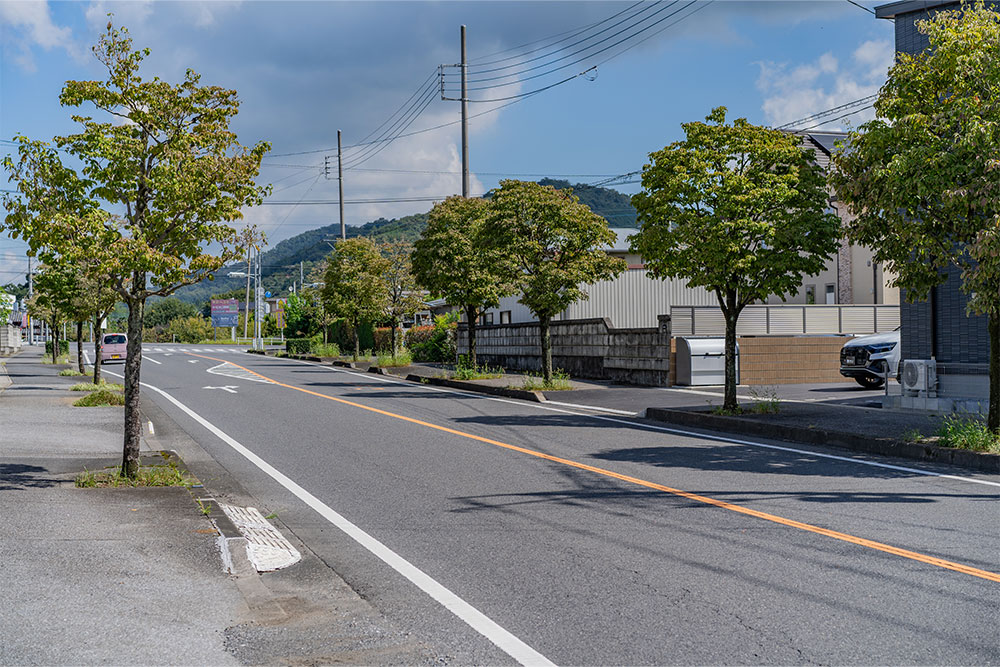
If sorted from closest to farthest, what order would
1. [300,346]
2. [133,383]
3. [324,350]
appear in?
[133,383], [324,350], [300,346]

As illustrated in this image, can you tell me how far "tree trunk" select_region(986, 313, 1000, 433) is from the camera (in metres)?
10.9

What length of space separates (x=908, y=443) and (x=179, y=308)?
153m

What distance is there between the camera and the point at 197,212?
9133mm

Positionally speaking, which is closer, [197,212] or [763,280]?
[197,212]

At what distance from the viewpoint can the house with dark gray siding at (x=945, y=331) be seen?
581 inches

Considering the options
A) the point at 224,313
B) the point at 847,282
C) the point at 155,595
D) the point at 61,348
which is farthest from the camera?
the point at 224,313

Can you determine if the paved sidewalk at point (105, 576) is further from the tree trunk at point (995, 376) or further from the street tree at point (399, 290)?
the street tree at point (399, 290)

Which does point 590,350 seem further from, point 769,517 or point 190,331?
point 190,331

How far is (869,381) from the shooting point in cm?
2103

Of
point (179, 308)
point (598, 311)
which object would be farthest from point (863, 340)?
point (179, 308)

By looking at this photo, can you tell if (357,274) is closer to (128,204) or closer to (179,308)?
(128,204)

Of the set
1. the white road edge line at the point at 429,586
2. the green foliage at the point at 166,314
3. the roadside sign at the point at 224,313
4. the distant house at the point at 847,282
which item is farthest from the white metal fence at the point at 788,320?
the green foliage at the point at 166,314

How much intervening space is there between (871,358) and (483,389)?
9891mm

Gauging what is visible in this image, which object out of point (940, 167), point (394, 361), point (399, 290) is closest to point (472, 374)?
point (394, 361)
